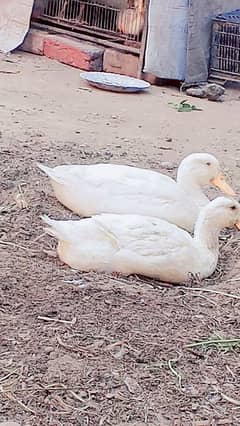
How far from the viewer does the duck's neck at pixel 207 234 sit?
3.70m

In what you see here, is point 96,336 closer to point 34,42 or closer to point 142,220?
point 142,220

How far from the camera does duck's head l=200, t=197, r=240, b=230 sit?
12.2 ft

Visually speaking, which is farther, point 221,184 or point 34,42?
point 34,42

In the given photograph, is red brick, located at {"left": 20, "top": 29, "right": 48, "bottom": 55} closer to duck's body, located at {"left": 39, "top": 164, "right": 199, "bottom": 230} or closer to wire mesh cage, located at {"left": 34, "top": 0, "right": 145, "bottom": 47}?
wire mesh cage, located at {"left": 34, "top": 0, "right": 145, "bottom": 47}

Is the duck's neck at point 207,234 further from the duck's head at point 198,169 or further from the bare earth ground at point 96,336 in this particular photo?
the duck's head at point 198,169

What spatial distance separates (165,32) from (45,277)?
15.7 ft

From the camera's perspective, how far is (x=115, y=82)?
25.1 ft

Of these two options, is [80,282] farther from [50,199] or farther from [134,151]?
[134,151]

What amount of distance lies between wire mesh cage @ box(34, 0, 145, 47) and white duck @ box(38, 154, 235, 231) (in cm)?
420

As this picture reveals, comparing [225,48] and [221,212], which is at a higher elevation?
[221,212]

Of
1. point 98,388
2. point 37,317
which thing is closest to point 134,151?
point 37,317

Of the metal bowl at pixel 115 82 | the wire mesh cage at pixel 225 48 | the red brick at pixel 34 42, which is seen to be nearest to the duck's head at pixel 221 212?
the metal bowl at pixel 115 82

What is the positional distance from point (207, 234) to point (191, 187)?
0.56 meters

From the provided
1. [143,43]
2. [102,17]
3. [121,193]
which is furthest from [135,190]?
[102,17]
